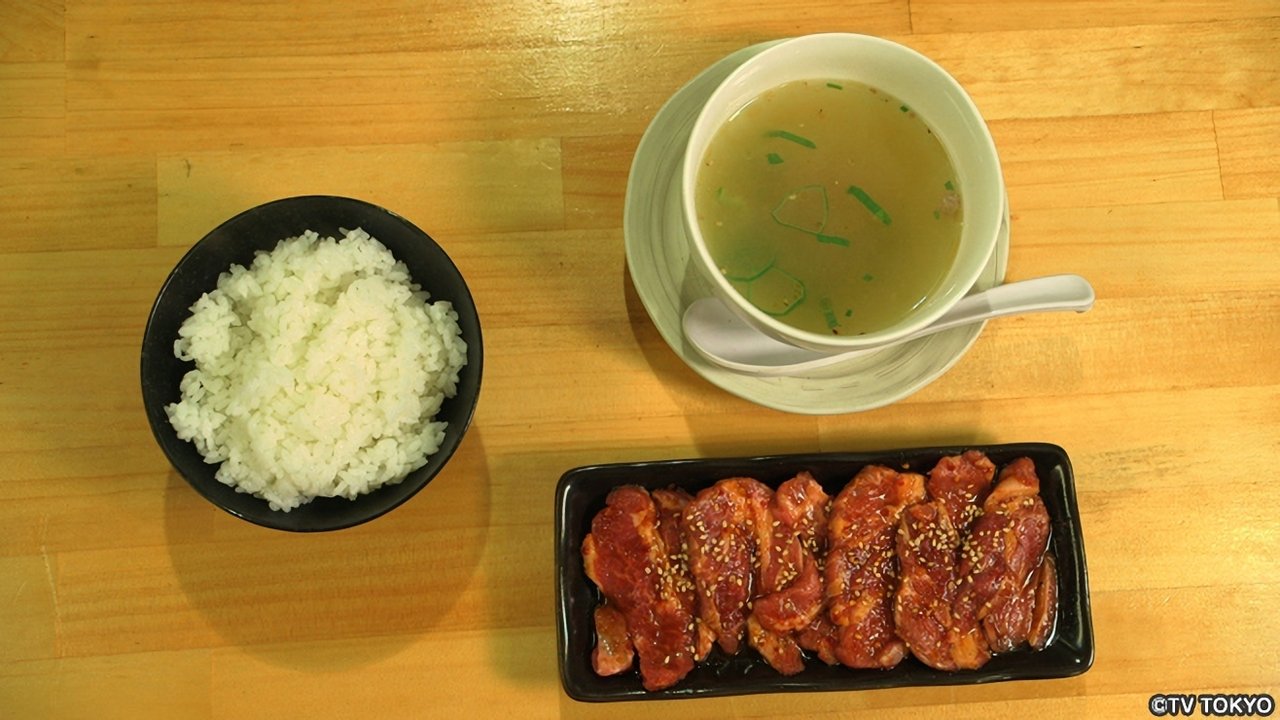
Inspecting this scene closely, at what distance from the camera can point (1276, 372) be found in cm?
206

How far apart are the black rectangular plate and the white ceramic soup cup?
1.48 feet

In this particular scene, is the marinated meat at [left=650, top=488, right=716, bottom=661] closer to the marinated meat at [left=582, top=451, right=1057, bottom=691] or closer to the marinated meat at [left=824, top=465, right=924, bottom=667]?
the marinated meat at [left=582, top=451, right=1057, bottom=691]

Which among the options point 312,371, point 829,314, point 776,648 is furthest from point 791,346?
point 312,371

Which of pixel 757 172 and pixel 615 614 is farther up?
pixel 757 172

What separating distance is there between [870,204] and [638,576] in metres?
0.83

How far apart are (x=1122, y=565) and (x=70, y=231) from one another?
2.37 metres

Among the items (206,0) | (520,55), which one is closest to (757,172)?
(520,55)

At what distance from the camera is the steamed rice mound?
1.71 meters

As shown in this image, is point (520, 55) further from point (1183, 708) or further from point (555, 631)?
point (1183, 708)

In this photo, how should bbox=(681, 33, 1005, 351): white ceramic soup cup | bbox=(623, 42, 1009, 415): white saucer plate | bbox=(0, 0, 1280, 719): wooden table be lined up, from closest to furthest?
bbox=(681, 33, 1005, 351): white ceramic soup cup < bbox=(623, 42, 1009, 415): white saucer plate < bbox=(0, 0, 1280, 719): wooden table

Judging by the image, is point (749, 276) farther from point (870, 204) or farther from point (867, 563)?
point (867, 563)

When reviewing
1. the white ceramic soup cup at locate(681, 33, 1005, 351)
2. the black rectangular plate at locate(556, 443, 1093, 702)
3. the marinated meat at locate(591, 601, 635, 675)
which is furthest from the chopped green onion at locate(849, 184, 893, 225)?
the marinated meat at locate(591, 601, 635, 675)

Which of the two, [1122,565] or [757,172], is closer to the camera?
[757,172]

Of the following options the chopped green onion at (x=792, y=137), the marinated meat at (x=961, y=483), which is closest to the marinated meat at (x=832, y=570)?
the marinated meat at (x=961, y=483)
